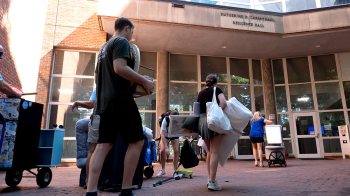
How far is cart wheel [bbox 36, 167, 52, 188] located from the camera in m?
3.95

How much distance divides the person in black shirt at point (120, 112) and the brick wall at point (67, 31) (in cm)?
908

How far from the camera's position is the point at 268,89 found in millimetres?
13672

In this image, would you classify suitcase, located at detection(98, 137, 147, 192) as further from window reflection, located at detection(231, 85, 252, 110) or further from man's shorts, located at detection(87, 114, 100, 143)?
window reflection, located at detection(231, 85, 252, 110)

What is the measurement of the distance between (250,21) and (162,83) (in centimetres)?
464

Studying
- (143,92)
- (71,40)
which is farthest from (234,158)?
(143,92)

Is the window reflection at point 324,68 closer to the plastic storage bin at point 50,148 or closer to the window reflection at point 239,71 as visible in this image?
the window reflection at point 239,71

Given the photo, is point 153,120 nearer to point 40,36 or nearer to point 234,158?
point 234,158

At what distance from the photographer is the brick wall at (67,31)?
10469 mm

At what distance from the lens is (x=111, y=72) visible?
238 cm

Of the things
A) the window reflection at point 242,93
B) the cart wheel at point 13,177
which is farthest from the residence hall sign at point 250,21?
the cart wheel at point 13,177

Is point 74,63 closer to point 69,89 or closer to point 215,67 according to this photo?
point 69,89

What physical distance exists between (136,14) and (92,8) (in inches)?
107

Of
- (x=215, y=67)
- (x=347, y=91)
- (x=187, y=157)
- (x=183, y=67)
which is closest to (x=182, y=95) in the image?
(x=183, y=67)

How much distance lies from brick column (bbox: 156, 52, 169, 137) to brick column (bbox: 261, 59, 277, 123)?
17.1 ft
